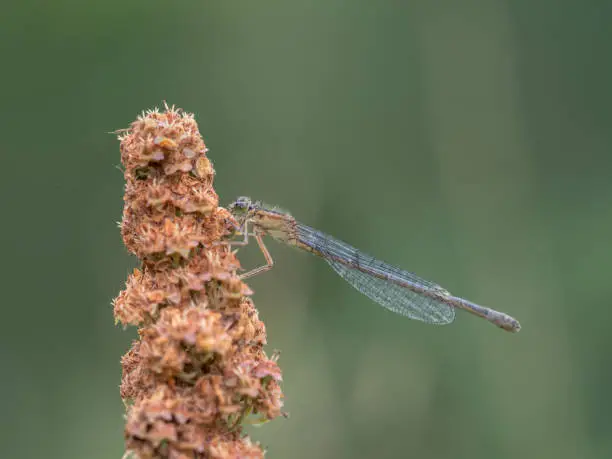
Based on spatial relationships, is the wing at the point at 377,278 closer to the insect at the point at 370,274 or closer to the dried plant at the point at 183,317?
the insect at the point at 370,274

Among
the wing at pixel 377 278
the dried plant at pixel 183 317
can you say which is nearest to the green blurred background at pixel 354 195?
the wing at pixel 377 278

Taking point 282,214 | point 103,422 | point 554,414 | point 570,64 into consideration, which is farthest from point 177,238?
point 570,64

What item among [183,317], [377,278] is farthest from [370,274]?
[183,317]

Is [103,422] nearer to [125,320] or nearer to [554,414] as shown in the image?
[125,320]

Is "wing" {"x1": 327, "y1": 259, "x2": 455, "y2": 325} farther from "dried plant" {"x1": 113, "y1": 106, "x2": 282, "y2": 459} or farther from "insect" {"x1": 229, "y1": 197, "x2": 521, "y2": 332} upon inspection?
"dried plant" {"x1": 113, "y1": 106, "x2": 282, "y2": 459}

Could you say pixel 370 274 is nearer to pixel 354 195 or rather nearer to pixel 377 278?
pixel 377 278
